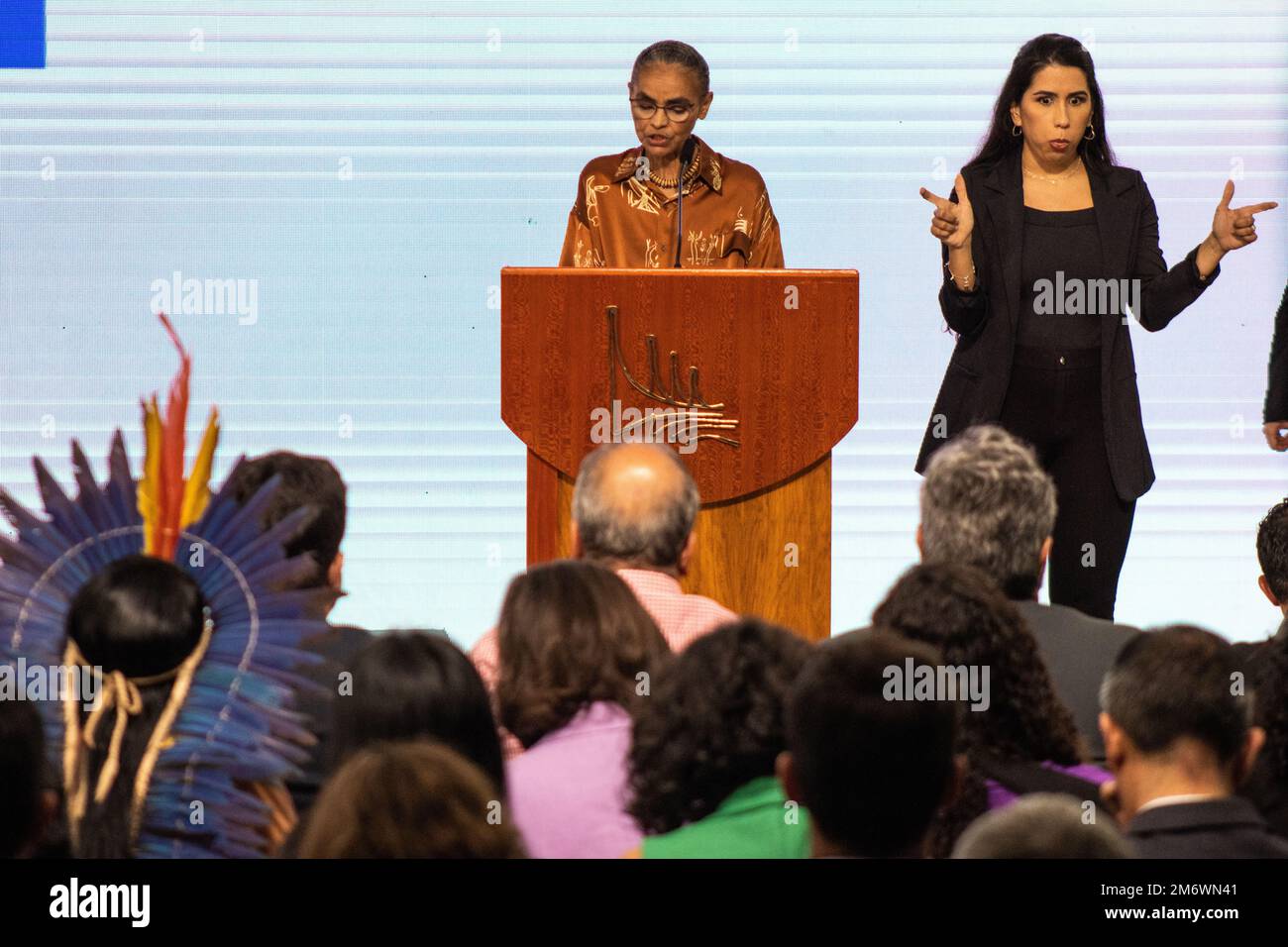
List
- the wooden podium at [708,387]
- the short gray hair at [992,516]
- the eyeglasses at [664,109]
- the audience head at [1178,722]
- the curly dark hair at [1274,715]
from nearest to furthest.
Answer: the audience head at [1178,722]
the curly dark hair at [1274,715]
the short gray hair at [992,516]
the wooden podium at [708,387]
the eyeglasses at [664,109]

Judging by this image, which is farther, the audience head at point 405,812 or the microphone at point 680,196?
the microphone at point 680,196

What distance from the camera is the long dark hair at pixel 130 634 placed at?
2271 mm

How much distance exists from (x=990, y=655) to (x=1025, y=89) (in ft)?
6.30

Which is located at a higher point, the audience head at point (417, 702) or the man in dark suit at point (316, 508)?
the man in dark suit at point (316, 508)

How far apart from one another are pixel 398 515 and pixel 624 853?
3675 mm

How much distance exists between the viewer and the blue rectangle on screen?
583 cm

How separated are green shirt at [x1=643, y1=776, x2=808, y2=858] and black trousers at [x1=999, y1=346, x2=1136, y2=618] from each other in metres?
1.90

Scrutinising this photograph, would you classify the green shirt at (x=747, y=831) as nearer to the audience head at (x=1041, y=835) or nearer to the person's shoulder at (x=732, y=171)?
the audience head at (x=1041, y=835)

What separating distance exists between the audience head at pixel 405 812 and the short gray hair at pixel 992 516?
4.47 ft

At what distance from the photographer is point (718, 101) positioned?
5.79 meters

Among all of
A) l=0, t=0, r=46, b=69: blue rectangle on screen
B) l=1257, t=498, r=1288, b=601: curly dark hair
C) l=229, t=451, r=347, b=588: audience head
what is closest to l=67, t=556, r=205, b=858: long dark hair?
l=229, t=451, r=347, b=588: audience head

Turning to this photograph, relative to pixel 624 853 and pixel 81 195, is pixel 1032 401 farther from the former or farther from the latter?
pixel 81 195

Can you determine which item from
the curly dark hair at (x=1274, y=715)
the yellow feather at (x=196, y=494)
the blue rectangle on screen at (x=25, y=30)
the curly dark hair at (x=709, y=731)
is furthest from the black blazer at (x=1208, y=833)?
the blue rectangle on screen at (x=25, y=30)

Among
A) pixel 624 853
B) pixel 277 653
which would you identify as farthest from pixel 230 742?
pixel 624 853
